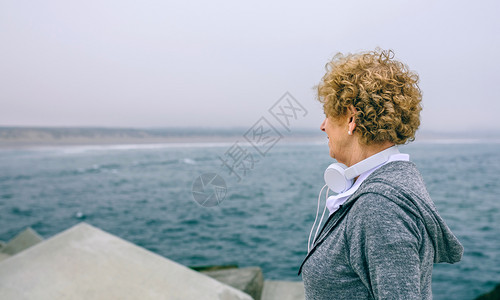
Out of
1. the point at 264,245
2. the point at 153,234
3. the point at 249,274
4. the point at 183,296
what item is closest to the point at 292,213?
the point at 264,245

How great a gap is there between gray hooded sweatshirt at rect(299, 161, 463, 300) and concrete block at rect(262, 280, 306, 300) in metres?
3.78

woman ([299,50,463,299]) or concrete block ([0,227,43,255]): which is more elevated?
woman ([299,50,463,299])

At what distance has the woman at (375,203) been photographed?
1067 millimetres

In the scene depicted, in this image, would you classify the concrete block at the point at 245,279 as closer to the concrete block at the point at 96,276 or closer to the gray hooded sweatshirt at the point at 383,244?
the concrete block at the point at 96,276

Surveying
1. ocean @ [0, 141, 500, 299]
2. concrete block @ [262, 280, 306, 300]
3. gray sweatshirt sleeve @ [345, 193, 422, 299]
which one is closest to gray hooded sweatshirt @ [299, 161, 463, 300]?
gray sweatshirt sleeve @ [345, 193, 422, 299]

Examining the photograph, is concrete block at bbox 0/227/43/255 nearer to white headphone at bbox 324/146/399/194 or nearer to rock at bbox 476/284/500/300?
white headphone at bbox 324/146/399/194

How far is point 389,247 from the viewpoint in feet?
3.48

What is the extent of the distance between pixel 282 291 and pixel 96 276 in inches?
102

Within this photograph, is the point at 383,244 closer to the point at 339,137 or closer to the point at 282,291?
the point at 339,137

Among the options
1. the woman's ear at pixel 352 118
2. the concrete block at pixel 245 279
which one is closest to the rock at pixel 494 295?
the concrete block at pixel 245 279

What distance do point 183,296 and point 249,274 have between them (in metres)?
1.33

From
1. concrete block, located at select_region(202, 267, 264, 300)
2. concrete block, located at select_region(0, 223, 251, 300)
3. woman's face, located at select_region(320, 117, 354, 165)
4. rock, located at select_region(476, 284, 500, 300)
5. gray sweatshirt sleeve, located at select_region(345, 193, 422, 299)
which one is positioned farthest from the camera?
rock, located at select_region(476, 284, 500, 300)

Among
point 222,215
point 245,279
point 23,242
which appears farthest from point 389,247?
point 222,215

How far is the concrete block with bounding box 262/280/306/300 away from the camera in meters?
4.86
